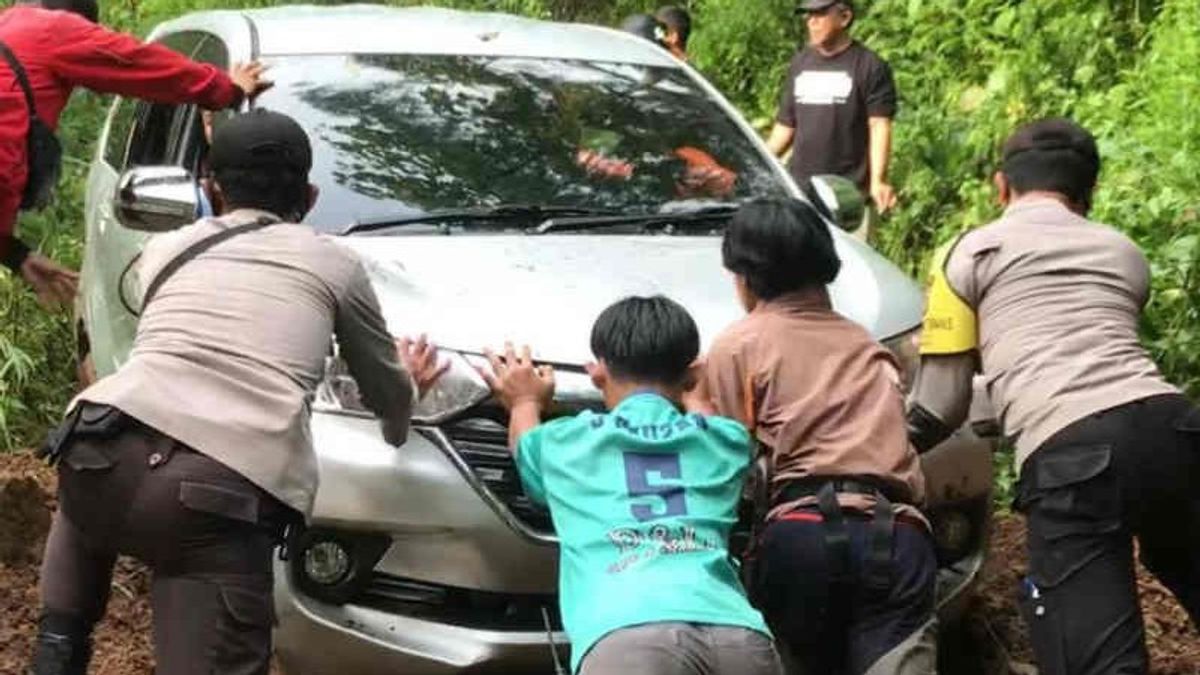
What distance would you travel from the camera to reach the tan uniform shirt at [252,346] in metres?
3.60

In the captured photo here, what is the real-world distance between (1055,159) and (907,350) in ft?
2.69

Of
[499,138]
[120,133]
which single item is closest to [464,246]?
[499,138]

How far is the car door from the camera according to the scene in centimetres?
557

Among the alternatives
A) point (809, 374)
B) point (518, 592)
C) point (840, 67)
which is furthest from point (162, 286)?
point (840, 67)

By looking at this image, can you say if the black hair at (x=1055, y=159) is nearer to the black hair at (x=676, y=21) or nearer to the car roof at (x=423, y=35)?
the car roof at (x=423, y=35)

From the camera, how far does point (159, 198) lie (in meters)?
4.81

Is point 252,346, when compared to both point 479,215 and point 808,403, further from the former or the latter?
point 479,215

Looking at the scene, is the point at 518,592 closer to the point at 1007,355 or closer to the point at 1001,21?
the point at 1007,355

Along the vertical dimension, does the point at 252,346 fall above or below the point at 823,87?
above

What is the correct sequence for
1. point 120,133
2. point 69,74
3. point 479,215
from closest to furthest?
point 479,215 < point 69,74 < point 120,133

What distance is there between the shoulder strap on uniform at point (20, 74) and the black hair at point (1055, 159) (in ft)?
9.49

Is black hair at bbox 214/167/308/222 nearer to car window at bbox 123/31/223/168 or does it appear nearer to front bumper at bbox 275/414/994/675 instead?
front bumper at bbox 275/414/994/675

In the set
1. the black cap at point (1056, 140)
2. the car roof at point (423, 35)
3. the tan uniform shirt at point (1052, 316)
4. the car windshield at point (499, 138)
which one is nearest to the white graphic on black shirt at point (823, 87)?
the car roof at point (423, 35)

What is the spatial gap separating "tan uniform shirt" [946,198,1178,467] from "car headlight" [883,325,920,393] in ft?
2.04
